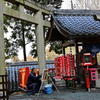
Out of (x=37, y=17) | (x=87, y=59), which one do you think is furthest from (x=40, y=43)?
(x=87, y=59)

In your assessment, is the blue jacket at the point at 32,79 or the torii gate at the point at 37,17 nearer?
the blue jacket at the point at 32,79

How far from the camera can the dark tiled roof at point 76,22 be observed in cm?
961

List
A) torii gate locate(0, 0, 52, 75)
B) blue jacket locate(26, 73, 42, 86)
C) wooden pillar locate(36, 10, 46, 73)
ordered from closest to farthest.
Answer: blue jacket locate(26, 73, 42, 86) < torii gate locate(0, 0, 52, 75) < wooden pillar locate(36, 10, 46, 73)

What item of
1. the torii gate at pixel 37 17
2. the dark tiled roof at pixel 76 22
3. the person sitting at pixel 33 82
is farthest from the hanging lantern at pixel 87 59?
the person sitting at pixel 33 82

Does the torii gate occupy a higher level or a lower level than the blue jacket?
higher

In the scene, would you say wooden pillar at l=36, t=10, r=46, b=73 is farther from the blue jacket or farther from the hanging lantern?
the hanging lantern

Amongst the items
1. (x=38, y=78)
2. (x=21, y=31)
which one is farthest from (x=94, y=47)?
(x=21, y=31)

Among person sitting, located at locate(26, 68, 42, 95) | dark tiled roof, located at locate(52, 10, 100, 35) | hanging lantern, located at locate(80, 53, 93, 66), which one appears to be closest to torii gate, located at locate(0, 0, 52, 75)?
dark tiled roof, located at locate(52, 10, 100, 35)

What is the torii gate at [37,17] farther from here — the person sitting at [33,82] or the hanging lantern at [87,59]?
the hanging lantern at [87,59]

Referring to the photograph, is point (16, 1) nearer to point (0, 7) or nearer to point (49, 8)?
point (0, 7)

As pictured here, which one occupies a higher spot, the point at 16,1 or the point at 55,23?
the point at 16,1

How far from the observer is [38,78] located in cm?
841

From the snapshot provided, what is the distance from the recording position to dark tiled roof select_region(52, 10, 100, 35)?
961cm

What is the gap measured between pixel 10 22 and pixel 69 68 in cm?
1194
